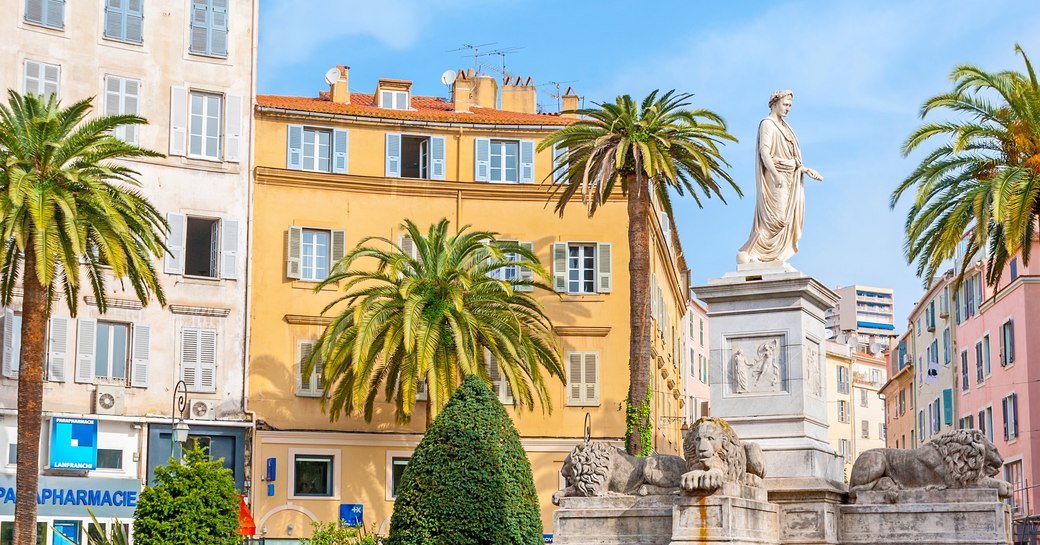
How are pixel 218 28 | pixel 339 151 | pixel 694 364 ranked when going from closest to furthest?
pixel 218 28, pixel 339 151, pixel 694 364

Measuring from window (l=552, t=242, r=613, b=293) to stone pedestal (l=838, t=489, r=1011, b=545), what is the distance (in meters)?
29.6

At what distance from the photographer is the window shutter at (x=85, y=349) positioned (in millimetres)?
42250

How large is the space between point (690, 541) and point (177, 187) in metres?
31.5

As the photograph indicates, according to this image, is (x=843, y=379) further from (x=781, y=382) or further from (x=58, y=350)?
(x=781, y=382)

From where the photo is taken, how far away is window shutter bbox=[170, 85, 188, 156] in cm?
4484

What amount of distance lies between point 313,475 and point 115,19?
15.0m

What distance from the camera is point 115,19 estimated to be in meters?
44.9

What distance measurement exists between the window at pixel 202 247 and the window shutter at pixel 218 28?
17.7ft

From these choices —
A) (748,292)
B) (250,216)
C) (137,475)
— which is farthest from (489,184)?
(748,292)

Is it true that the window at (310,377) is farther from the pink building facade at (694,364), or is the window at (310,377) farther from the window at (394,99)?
the pink building facade at (694,364)

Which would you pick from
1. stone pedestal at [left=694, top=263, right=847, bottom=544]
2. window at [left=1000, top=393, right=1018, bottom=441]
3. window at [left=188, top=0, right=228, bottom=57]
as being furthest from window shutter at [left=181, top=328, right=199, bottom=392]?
window at [left=1000, top=393, right=1018, bottom=441]

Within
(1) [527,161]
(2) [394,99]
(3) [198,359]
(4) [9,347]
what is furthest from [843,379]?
(4) [9,347]

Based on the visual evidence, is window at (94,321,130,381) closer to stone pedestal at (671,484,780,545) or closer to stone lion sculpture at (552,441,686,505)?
stone lion sculpture at (552,441,686,505)

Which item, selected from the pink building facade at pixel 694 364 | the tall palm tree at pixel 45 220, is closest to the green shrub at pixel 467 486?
the tall palm tree at pixel 45 220
